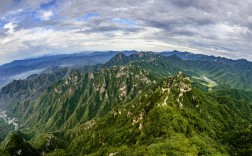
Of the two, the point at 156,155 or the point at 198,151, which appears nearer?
the point at 156,155

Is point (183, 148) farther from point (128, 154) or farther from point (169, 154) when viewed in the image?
point (128, 154)

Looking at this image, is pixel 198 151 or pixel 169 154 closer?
pixel 169 154

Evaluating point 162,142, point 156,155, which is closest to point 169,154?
point 156,155

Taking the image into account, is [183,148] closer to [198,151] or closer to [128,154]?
[198,151]

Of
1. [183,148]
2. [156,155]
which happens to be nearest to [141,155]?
[156,155]

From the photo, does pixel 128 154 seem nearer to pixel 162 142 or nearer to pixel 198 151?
pixel 162 142

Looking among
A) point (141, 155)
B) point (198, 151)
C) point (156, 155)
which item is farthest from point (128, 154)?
point (198, 151)
